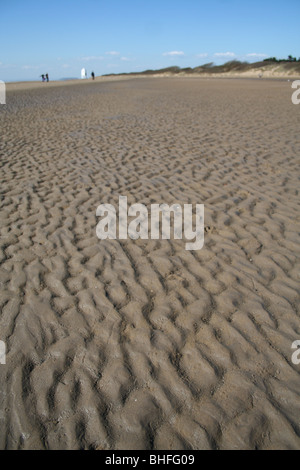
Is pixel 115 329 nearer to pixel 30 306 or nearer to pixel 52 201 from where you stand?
pixel 30 306

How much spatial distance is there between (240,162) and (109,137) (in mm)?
4452

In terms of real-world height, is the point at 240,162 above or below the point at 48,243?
above

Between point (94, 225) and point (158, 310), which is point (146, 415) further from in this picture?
point (94, 225)

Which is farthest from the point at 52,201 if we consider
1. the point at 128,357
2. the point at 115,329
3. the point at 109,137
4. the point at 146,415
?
the point at 109,137

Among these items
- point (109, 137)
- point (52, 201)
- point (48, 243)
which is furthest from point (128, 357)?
point (109, 137)

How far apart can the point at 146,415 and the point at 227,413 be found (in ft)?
1.88

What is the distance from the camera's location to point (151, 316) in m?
2.85

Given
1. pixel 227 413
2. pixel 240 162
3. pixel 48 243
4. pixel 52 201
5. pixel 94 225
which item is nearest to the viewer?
pixel 227 413

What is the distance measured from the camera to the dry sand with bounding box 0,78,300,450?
2045mm

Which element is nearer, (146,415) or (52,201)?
(146,415)

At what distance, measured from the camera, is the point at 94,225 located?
14.3ft

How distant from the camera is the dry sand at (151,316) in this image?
2.04 metres
